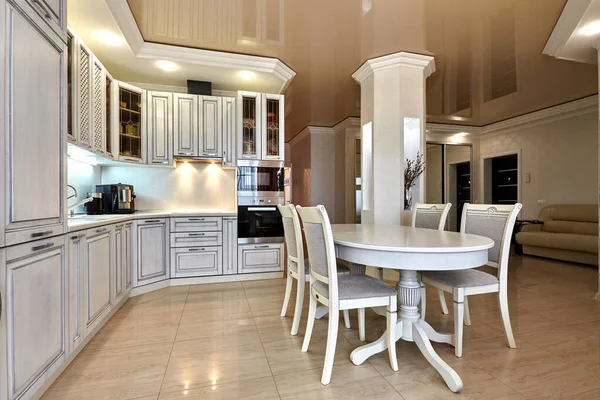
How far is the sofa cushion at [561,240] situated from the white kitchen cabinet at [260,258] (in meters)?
4.21

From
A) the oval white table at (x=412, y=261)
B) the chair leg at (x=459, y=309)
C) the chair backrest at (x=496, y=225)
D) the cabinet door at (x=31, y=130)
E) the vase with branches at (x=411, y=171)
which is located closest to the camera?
the cabinet door at (x=31, y=130)

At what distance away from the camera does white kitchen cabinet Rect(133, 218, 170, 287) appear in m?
3.20

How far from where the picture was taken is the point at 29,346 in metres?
1.41

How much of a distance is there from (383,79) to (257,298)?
2.91 metres

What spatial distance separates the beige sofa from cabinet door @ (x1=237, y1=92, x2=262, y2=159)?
15.2ft

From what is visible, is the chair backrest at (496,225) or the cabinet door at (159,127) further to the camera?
the cabinet door at (159,127)

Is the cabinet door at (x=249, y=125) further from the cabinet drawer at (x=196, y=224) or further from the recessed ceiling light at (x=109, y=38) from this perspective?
the recessed ceiling light at (x=109, y=38)

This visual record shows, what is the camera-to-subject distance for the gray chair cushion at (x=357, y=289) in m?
1.73

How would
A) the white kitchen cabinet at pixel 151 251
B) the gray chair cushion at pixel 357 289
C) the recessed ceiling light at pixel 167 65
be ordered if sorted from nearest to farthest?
the gray chair cushion at pixel 357 289 → the white kitchen cabinet at pixel 151 251 → the recessed ceiling light at pixel 167 65

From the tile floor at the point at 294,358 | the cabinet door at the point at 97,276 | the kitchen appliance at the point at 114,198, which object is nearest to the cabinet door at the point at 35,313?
the tile floor at the point at 294,358

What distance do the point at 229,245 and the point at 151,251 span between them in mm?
840

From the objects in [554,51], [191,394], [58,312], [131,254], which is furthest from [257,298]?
[554,51]

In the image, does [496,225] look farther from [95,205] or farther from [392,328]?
[95,205]

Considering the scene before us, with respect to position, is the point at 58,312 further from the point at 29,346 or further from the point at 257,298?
the point at 257,298
